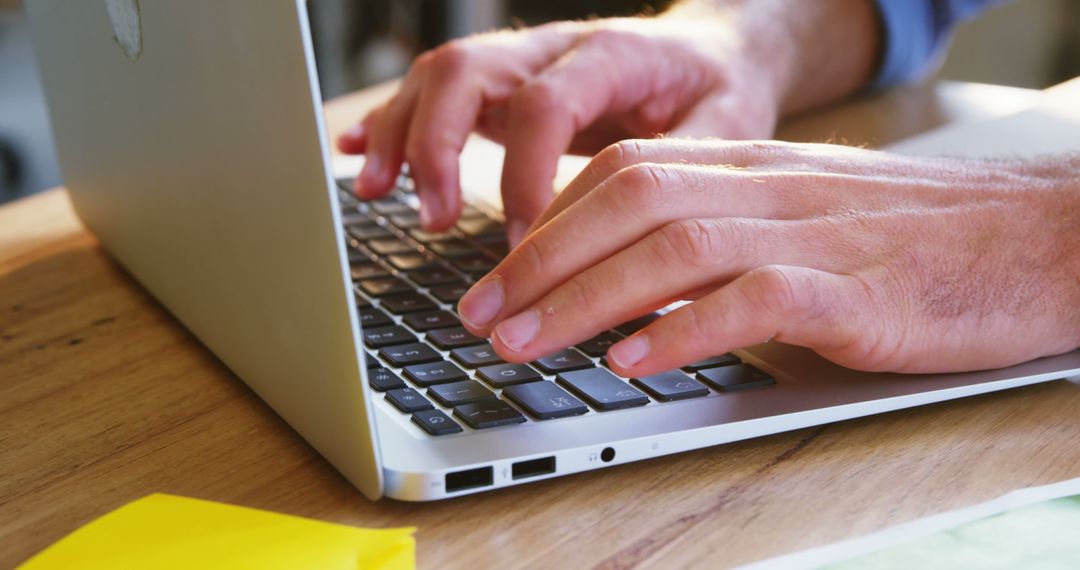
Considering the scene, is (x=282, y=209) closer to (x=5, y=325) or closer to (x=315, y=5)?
(x=5, y=325)

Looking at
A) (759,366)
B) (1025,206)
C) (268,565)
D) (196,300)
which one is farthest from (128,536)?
(1025,206)

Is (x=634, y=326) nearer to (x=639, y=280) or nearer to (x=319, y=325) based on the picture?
(x=639, y=280)

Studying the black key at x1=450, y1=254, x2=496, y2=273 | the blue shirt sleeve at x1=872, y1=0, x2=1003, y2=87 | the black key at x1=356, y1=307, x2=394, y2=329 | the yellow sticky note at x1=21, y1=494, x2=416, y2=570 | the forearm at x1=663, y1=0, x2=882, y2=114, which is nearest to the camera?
the yellow sticky note at x1=21, y1=494, x2=416, y2=570

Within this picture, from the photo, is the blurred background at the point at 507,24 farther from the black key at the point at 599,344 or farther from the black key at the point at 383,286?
the black key at the point at 599,344

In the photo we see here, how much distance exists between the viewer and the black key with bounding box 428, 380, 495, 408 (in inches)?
18.0

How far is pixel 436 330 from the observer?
560 millimetres

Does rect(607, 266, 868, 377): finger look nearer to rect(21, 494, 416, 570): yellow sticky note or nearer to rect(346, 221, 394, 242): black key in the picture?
rect(21, 494, 416, 570): yellow sticky note

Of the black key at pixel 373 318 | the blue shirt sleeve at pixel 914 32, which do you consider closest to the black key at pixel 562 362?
the black key at pixel 373 318

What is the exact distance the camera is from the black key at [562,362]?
500 millimetres

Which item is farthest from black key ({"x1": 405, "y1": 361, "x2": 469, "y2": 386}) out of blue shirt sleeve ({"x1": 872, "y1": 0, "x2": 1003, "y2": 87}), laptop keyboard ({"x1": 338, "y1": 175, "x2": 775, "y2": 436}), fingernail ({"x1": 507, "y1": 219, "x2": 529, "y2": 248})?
blue shirt sleeve ({"x1": 872, "y1": 0, "x2": 1003, "y2": 87})

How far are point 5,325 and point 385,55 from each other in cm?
246

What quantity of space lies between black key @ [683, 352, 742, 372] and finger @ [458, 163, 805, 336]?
7 centimetres

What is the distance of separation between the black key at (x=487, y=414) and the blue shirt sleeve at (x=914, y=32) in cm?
82

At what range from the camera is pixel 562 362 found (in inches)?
20.0
